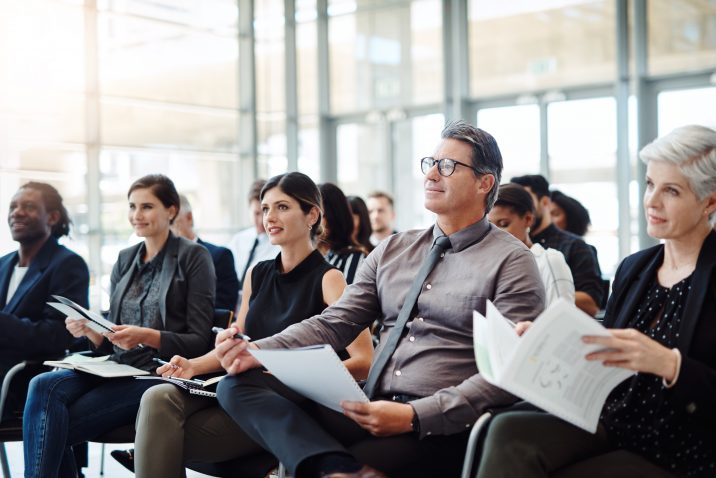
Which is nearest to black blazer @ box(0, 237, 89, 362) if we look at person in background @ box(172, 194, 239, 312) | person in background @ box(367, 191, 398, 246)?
person in background @ box(172, 194, 239, 312)

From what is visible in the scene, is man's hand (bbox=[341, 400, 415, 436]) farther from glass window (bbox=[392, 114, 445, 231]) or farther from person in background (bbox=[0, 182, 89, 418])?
glass window (bbox=[392, 114, 445, 231])

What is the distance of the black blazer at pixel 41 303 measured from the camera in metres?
3.51

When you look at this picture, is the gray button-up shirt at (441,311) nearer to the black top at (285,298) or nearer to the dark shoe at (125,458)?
the black top at (285,298)

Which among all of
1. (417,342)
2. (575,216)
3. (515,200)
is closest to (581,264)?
(515,200)

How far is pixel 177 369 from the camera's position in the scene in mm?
2811

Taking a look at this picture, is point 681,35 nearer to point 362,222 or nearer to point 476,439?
point 362,222

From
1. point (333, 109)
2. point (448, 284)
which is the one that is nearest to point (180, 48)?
point (333, 109)

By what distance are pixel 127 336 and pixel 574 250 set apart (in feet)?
7.69

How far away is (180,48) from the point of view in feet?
34.6

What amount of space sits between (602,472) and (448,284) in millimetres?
684

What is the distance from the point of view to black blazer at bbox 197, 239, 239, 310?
4547 millimetres

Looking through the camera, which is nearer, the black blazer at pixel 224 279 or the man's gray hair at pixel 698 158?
the man's gray hair at pixel 698 158

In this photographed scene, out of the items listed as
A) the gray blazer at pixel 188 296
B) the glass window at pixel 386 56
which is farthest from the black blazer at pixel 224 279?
the glass window at pixel 386 56

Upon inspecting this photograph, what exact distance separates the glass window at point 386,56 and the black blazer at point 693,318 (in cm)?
841
